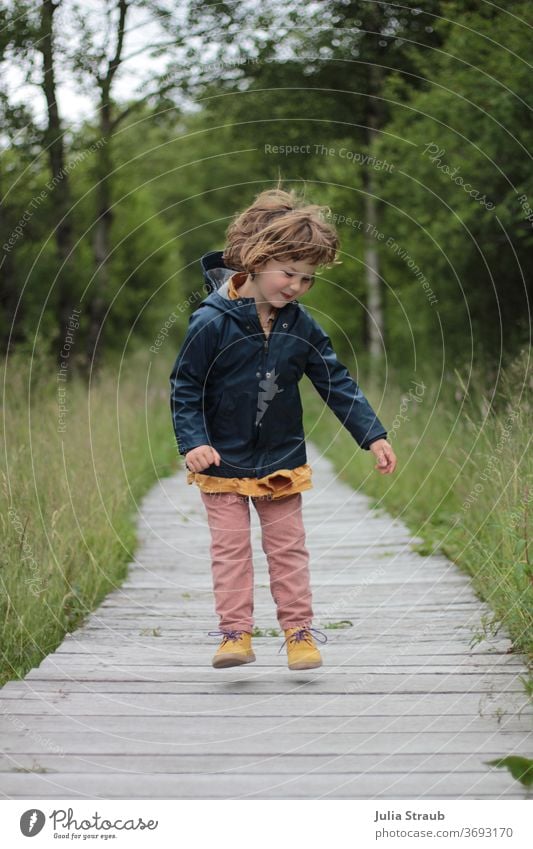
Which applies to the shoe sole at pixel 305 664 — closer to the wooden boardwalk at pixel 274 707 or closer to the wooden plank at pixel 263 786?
the wooden boardwalk at pixel 274 707

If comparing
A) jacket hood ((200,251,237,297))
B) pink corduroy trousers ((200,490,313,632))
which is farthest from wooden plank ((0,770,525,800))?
jacket hood ((200,251,237,297))

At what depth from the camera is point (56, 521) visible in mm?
5113

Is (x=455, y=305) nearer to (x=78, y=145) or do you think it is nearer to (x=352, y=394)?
(x=78, y=145)

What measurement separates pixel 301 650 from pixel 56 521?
1.70 m

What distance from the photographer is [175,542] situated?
22.4ft

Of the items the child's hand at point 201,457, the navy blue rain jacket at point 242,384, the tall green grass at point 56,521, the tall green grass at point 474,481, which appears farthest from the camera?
the tall green grass at point 56,521

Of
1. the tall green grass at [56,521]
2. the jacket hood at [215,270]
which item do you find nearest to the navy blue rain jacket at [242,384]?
the jacket hood at [215,270]

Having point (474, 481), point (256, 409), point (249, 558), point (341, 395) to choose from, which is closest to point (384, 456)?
point (341, 395)

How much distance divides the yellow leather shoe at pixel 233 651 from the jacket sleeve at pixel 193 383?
28.0 inches

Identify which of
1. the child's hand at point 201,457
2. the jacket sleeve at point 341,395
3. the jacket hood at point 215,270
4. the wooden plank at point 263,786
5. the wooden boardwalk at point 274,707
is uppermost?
the jacket hood at point 215,270

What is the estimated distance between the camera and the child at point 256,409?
3.84 meters

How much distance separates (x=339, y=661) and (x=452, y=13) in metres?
8.77

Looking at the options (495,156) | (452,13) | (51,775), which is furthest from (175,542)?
(452,13)

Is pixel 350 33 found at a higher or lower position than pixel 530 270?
higher
